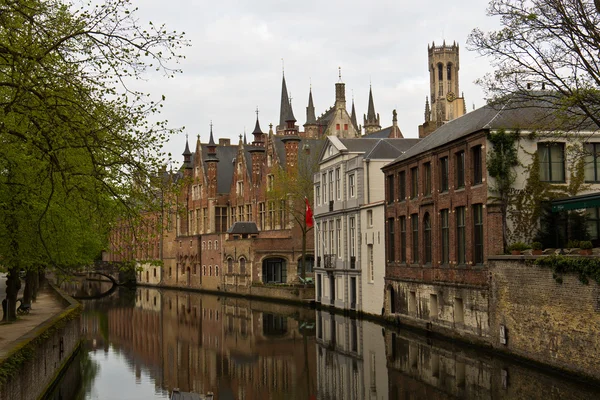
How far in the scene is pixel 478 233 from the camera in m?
30.5

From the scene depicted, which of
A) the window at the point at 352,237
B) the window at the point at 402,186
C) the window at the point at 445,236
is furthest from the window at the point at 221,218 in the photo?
the window at the point at 445,236

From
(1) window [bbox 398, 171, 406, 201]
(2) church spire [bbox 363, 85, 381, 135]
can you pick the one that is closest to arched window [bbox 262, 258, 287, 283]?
(1) window [bbox 398, 171, 406, 201]

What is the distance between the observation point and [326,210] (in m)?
51.1

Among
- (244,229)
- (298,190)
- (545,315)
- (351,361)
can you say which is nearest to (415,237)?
(351,361)

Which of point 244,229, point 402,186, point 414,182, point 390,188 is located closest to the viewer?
point 414,182

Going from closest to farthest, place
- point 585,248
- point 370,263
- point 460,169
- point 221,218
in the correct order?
point 585,248, point 460,169, point 370,263, point 221,218

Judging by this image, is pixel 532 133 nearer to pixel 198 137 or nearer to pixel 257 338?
pixel 257 338

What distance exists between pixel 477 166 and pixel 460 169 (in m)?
1.84

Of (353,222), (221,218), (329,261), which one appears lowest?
(329,261)

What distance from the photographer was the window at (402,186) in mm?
39094

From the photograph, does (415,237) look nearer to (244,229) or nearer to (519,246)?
(519,246)

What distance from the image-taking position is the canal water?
22.5 metres

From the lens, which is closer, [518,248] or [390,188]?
[518,248]

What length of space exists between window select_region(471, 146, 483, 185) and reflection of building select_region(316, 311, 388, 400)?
7472mm
